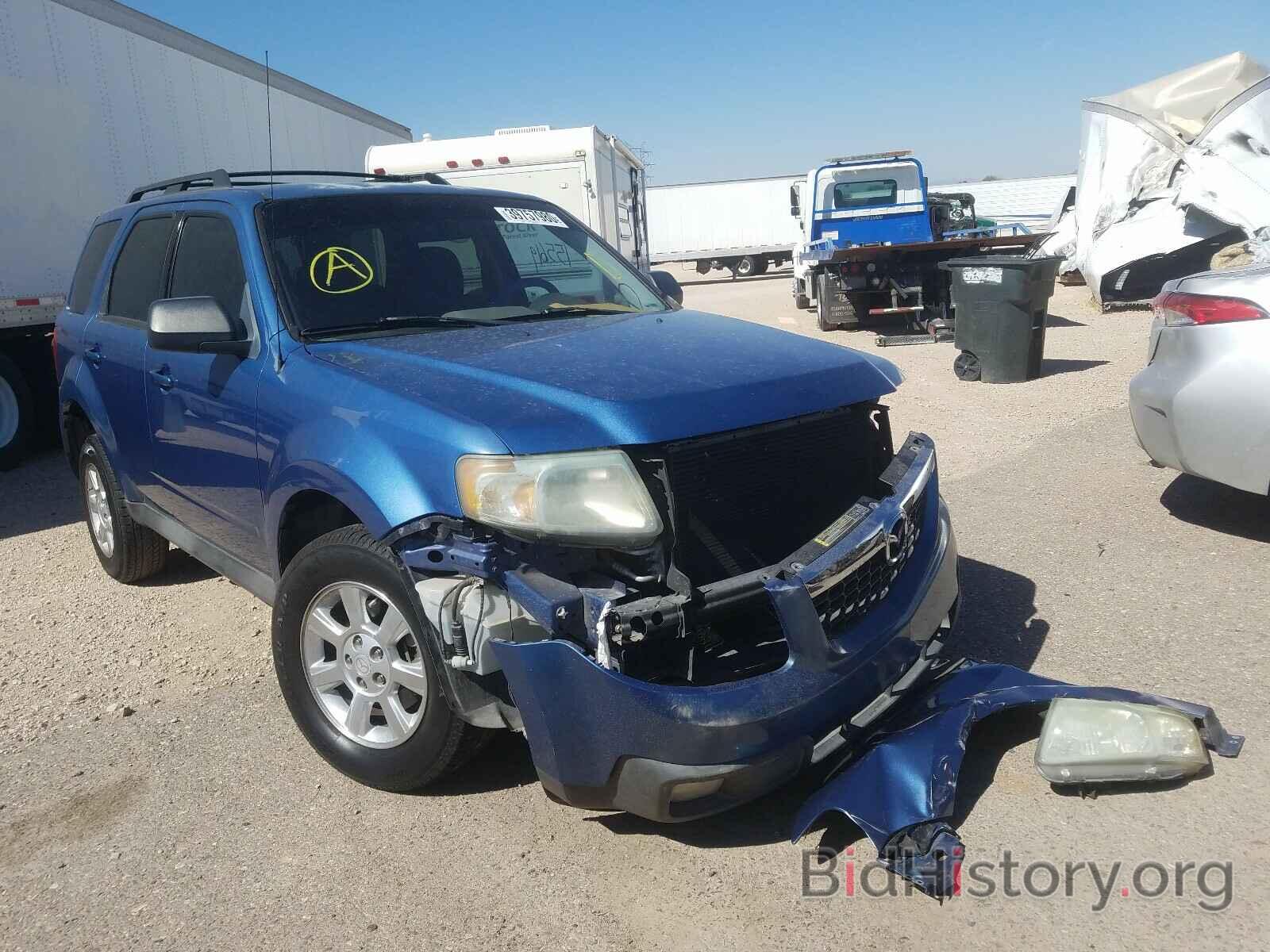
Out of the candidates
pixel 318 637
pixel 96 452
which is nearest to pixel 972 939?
pixel 318 637

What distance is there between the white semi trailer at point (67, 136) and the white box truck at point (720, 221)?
81.4 ft

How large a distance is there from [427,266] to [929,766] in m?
2.62

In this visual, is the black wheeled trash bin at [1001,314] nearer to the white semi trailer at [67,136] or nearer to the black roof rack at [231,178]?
the black roof rack at [231,178]

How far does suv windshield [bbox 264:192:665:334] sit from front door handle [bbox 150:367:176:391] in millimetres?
810

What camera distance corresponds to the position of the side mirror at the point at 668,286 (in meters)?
→ 4.80

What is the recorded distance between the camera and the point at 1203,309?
4785 mm

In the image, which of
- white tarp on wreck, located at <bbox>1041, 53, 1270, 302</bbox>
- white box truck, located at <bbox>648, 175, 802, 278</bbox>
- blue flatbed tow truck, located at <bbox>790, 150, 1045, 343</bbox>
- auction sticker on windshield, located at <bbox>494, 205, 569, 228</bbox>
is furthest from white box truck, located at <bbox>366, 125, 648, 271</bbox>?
white box truck, located at <bbox>648, 175, 802, 278</bbox>

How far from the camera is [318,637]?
3.29 m

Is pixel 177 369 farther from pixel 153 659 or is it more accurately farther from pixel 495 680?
pixel 495 680

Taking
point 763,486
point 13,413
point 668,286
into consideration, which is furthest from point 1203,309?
point 13,413

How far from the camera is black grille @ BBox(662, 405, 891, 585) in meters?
2.78

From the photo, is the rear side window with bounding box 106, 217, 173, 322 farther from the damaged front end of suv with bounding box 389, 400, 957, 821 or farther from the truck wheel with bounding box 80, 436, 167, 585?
the damaged front end of suv with bounding box 389, 400, 957, 821

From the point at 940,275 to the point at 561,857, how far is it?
40.7 feet
